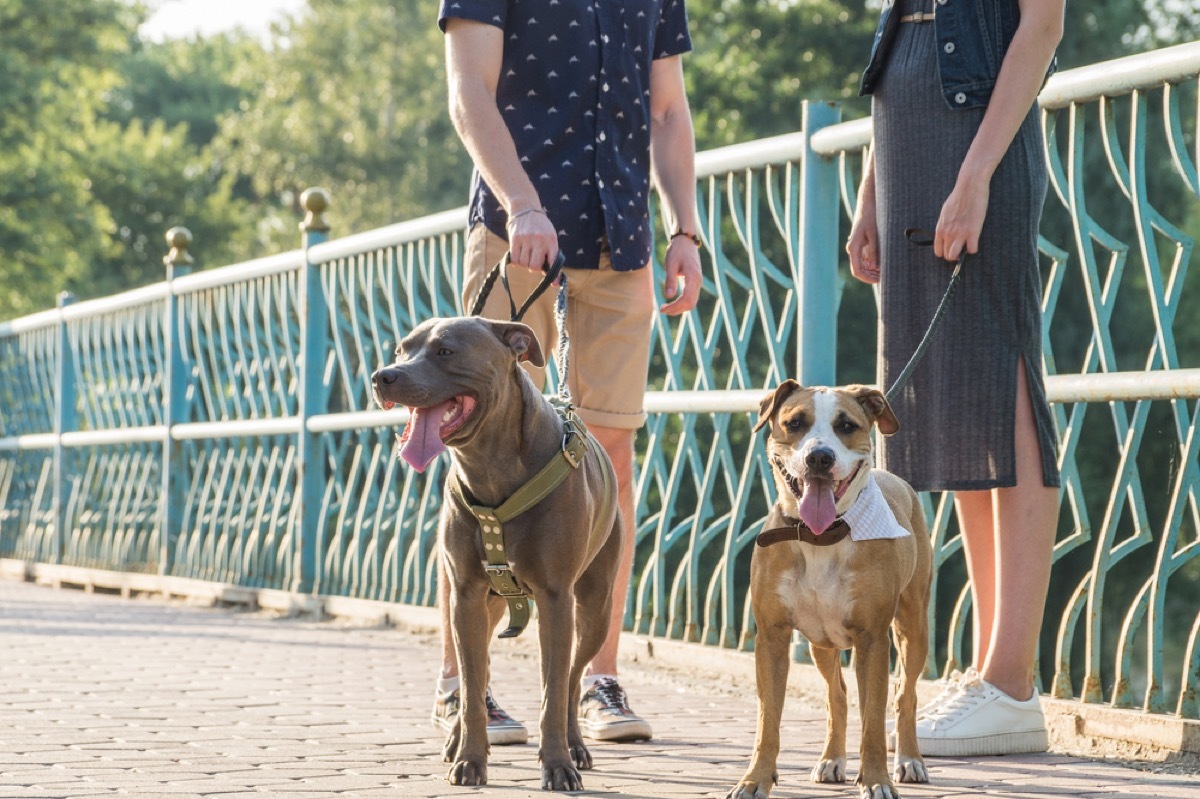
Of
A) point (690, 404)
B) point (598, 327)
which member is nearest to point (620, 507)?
point (598, 327)

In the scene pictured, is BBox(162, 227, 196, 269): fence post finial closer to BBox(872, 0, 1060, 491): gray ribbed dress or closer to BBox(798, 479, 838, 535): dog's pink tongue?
BBox(872, 0, 1060, 491): gray ribbed dress

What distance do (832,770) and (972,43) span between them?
6.54 feet

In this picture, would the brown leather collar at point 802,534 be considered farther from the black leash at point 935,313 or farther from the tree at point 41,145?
the tree at point 41,145

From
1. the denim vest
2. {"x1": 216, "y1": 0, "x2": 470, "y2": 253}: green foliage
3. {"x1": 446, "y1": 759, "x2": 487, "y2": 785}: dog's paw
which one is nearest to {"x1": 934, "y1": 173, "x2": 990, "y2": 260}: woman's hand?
the denim vest

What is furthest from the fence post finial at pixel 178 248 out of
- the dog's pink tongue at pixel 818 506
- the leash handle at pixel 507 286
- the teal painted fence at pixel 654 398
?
the dog's pink tongue at pixel 818 506

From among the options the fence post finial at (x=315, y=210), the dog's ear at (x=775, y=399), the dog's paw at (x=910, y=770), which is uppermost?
the fence post finial at (x=315, y=210)

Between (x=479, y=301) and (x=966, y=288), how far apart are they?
4.40ft

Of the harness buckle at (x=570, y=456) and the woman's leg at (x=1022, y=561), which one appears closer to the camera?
the harness buckle at (x=570, y=456)

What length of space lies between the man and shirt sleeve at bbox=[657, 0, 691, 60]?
6 centimetres

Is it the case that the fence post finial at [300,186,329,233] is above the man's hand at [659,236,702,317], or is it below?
above

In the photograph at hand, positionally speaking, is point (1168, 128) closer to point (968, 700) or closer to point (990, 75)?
point (990, 75)

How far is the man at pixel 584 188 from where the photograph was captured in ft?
16.7

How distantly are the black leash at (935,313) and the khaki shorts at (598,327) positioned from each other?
0.92m

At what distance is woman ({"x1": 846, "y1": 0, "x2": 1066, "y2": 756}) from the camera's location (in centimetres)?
474
